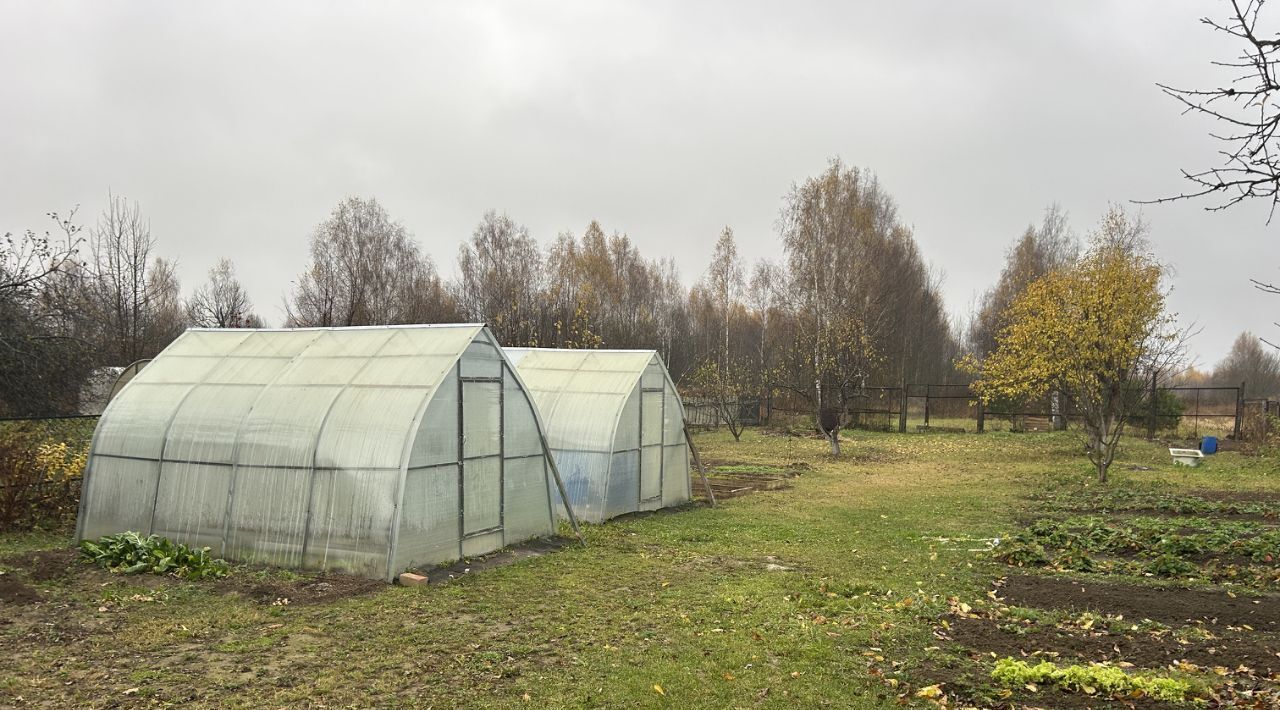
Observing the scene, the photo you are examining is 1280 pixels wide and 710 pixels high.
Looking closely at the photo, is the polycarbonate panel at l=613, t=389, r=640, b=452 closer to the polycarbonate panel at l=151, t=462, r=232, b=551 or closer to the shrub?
the polycarbonate panel at l=151, t=462, r=232, b=551

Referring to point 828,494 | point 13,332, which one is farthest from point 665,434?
point 13,332

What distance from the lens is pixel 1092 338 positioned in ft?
82.2

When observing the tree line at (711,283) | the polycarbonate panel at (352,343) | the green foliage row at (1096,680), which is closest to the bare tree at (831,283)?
the tree line at (711,283)

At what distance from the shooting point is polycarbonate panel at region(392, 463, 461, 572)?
10.3m

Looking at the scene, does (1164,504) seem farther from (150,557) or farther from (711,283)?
(711,283)

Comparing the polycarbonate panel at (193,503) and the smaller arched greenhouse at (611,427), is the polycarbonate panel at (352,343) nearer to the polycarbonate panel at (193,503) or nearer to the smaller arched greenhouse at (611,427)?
the polycarbonate panel at (193,503)

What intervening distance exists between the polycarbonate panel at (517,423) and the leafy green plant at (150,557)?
13.7ft

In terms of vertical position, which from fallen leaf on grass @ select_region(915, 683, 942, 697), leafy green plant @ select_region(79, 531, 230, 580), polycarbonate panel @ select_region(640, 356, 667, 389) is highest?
polycarbonate panel @ select_region(640, 356, 667, 389)

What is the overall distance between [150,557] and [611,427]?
26.5 feet

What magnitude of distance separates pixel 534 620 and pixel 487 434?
4043 mm

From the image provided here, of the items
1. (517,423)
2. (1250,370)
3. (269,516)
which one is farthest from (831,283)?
(1250,370)

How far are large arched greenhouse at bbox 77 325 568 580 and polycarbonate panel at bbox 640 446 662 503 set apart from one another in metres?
3.67

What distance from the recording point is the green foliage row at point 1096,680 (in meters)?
6.18

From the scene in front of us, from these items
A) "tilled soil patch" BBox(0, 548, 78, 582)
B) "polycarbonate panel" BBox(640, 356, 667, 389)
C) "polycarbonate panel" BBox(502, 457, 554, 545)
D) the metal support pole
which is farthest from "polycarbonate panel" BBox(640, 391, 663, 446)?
Result: the metal support pole
